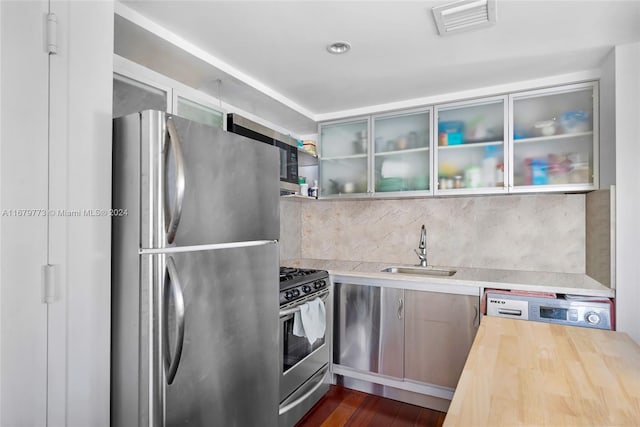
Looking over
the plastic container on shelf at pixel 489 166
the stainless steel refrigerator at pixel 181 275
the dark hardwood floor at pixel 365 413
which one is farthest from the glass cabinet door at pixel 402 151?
the dark hardwood floor at pixel 365 413

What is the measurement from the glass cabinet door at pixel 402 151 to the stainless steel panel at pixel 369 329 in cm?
89

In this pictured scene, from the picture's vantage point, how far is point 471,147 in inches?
102

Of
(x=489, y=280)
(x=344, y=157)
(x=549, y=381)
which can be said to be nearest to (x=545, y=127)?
(x=489, y=280)

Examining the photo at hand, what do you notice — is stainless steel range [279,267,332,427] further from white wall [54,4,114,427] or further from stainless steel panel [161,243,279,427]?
white wall [54,4,114,427]

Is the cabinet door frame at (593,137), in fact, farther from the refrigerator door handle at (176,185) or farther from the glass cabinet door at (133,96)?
the glass cabinet door at (133,96)

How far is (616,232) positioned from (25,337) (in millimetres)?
A: 2750

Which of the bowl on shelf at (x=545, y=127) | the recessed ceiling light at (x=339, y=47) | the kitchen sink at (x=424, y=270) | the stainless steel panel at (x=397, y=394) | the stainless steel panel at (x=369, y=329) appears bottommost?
the stainless steel panel at (x=397, y=394)

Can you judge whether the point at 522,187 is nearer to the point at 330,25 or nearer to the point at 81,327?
the point at 330,25

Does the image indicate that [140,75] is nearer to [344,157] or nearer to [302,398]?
[344,157]

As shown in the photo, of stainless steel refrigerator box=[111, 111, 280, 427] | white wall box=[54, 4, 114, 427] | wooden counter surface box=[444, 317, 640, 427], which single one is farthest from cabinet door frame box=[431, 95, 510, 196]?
white wall box=[54, 4, 114, 427]

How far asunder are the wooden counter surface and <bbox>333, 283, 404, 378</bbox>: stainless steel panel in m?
1.17

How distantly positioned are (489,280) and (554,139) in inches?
41.9

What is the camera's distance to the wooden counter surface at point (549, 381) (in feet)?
2.57

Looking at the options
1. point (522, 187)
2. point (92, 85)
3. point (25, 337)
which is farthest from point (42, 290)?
point (522, 187)
